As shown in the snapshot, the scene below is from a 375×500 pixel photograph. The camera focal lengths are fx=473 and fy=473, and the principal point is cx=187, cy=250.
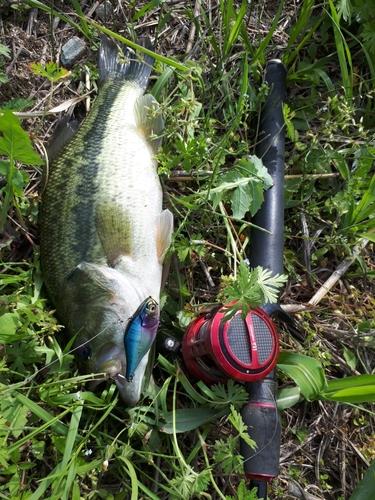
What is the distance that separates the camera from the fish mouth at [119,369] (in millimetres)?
2523

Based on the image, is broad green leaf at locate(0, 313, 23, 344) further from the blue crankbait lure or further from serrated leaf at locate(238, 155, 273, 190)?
serrated leaf at locate(238, 155, 273, 190)

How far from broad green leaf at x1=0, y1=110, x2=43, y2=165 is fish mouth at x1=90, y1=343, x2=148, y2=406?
110cm

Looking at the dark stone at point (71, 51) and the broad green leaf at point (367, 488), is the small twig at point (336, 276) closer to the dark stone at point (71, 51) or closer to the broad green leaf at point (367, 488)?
the broad green leaf at point (367, 488)

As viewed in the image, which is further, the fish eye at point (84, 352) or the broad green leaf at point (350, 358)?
the broad green leaf at point (350, 358)

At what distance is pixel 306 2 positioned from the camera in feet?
10.2

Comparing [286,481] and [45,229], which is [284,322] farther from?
[45,229]

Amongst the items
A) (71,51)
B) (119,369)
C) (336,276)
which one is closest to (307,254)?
(336,276)

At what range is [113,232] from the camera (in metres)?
2.66

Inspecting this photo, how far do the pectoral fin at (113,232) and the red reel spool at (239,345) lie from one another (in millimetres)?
628

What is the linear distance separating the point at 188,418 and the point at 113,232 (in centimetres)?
117

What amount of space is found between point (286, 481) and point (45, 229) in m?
2.19

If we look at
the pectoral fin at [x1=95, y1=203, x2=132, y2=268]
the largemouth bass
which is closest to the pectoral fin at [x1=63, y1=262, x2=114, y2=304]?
the largemouth bass

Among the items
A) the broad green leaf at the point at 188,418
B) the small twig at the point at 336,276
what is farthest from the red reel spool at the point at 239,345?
the small twig at the point at 336,276

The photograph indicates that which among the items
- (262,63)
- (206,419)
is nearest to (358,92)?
(262,63)
